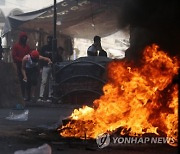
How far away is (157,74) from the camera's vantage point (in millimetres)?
6938

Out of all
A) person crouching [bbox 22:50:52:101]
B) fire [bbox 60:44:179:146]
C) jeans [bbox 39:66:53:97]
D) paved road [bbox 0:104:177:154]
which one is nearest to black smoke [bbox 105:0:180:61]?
fire [bbox 60:44:179:146]

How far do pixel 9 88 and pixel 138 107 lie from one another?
571cm

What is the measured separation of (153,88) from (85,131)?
1417 millimetres

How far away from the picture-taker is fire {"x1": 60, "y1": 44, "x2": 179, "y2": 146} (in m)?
6.46

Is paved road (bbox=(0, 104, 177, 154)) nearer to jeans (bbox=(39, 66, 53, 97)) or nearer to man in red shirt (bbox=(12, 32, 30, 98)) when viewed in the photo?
man in red shirt (bbox=(12, 32, 30, 98))

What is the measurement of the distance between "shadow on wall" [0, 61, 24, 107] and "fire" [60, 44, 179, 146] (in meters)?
4.53

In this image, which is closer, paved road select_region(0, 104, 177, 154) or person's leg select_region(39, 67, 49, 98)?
paved road select_region(0, 104, 177, 154)

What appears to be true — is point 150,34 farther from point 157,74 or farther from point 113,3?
point 113,3

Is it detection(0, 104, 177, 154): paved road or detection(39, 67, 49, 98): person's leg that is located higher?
detection(39, 67, 49, 98): person's leg

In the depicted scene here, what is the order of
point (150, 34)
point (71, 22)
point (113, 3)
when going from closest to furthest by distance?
1. point (150, 34)
2. point (113, 3)
3. point (71, 22)

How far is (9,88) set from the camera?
11320 millimetres

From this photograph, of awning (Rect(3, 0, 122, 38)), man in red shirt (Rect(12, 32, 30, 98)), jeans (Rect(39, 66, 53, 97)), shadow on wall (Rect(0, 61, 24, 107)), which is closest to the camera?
shadow on wall (Rect(0, 61, 24, 107))

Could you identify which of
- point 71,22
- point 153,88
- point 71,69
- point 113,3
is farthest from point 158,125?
point 71,22

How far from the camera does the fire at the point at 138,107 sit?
6.46 m
